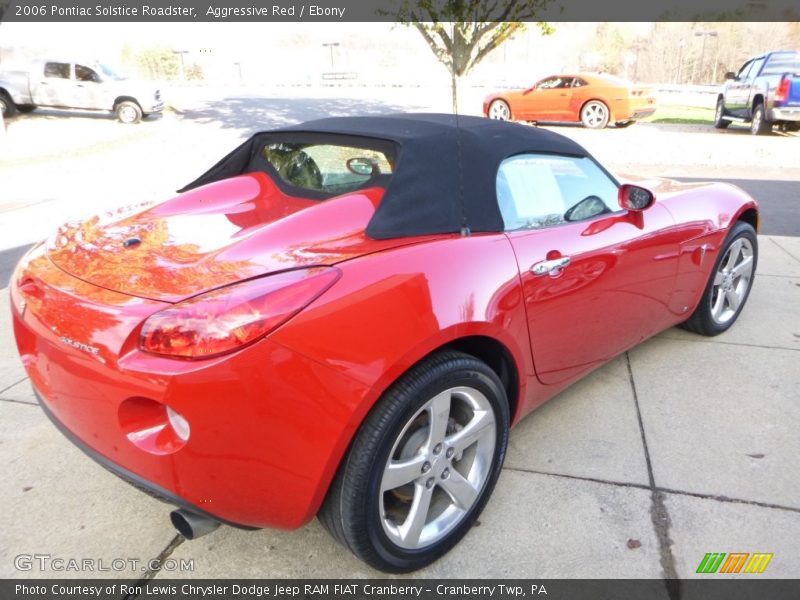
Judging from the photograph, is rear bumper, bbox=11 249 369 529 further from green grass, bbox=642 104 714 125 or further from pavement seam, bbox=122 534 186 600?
green grass, bbox=642 104 714 125

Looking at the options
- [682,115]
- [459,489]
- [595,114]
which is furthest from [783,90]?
[459,489]

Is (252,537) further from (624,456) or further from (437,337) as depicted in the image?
(624,456)

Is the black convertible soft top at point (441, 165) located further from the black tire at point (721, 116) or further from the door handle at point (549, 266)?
the black tire at point (721, 116)

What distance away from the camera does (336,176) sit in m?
2.63

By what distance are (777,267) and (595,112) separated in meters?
11.5

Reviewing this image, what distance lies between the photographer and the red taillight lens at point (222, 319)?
1622 mm

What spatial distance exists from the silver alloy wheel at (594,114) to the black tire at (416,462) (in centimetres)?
1514

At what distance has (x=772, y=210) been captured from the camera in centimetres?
768

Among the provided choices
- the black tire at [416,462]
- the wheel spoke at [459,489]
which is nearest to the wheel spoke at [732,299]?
the black tire at [416,462]

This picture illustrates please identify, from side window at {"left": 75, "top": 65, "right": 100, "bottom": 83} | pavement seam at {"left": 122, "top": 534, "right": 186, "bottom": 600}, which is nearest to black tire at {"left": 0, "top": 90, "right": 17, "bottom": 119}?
side window at {"left": 75, "top": 65, "right": 100, "bottom": 83}

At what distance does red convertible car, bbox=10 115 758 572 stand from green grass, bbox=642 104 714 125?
16.7m

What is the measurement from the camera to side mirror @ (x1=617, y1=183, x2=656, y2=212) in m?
2.89

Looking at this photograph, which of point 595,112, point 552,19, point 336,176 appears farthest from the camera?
point 595,112

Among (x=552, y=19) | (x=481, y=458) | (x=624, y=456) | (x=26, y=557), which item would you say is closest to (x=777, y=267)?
(x=624, y=456)
